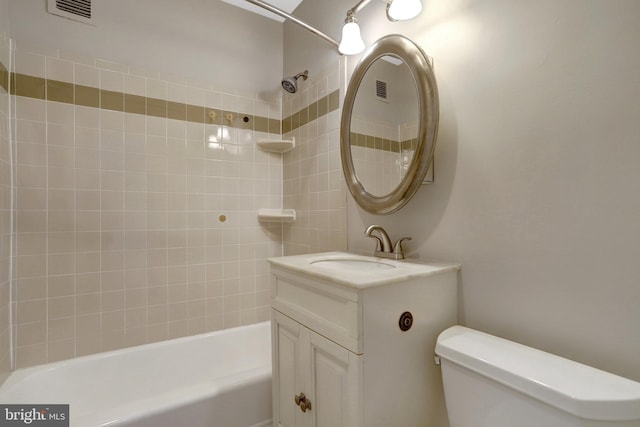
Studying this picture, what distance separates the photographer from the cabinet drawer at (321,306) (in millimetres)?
808

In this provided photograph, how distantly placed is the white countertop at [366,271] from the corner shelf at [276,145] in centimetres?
98

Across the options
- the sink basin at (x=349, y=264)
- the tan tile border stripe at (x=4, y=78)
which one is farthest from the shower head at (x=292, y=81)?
the tan tile border stripe at (x=4, y=78)

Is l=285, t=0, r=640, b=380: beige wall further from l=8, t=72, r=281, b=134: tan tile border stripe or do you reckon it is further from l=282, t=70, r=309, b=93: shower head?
l=8, t=72, r=281, b=134: tan tile border stripe

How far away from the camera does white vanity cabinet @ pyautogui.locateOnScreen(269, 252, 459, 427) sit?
31.8 inches

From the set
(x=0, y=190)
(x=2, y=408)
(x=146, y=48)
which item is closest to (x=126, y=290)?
(x=2, y=408)

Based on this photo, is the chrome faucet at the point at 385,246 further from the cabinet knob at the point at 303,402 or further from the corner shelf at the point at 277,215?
the corner shelf at the point at 277,215

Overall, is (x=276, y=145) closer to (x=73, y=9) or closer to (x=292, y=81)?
(x=292, y=81)

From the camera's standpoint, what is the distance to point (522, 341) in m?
0.87

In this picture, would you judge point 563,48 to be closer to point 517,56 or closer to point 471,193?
point 517,56

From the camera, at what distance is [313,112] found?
182 centimetres

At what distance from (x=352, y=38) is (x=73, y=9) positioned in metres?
1.49

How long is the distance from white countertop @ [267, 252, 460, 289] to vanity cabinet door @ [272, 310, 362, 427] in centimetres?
21

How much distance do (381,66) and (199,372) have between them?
197cm

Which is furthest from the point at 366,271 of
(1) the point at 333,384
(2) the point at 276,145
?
(2) the point at 276,145
